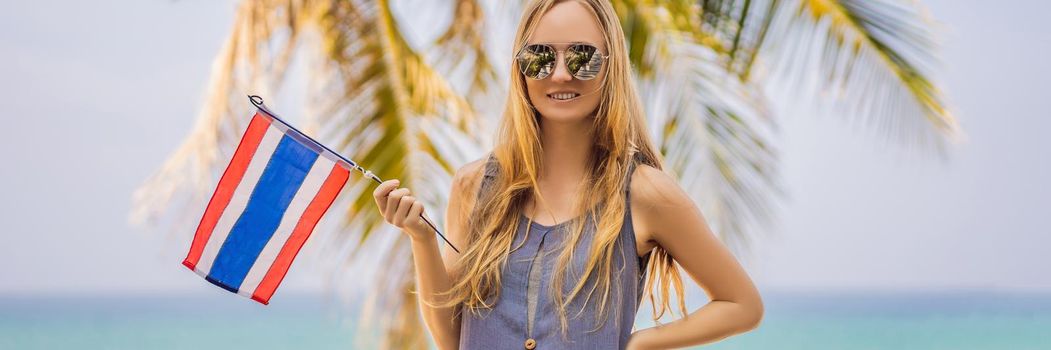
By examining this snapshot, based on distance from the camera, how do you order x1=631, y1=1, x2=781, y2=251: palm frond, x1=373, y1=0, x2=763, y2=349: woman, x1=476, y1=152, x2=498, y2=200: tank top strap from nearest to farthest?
x1=373, y1=0, x2=763, y2=349: woman, x1=476, y1=152, x2=498, y2=200: tank top strap, x1=631, y1=1, x2=781, y2=251: palm frond

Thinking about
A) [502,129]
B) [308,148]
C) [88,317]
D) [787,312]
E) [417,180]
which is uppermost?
[502,129]

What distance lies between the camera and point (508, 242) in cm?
245

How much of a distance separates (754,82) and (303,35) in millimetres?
2492

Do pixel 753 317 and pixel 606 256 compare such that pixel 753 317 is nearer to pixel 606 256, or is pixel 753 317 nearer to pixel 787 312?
pixel 606 256

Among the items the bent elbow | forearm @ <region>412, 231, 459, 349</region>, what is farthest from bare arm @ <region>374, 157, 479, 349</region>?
the bent elbow

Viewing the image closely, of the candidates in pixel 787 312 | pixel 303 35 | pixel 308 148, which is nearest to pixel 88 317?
pixel 787 312

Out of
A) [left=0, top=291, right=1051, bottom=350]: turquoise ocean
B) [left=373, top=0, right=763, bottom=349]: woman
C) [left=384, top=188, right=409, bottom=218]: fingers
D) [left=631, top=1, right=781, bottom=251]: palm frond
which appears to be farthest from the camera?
[left=0, top=291, right=1051, bottom=350]: turquoise ocean

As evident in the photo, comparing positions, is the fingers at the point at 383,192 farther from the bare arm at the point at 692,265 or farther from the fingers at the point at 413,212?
the bare arm at the point at 692,265

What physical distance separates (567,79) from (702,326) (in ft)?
1.80

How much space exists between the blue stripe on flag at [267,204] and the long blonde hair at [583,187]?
0.39 m

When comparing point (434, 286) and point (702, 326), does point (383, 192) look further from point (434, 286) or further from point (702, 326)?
point (702, 326)

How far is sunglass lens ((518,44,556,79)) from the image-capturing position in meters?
2.43

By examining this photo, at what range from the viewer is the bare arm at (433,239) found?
2.30 metres

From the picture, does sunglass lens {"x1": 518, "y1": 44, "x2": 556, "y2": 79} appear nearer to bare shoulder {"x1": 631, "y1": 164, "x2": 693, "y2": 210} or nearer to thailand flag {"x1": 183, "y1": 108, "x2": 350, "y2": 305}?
bare shoulder {"x1": 631, "y1": 164, "x2": 693, "y2": 210}
